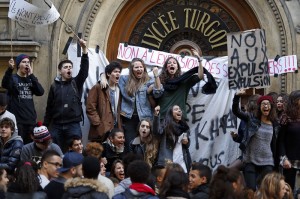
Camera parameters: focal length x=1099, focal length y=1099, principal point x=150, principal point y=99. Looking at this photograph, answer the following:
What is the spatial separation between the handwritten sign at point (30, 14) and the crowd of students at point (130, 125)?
55cm

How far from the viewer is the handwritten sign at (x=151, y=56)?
15.7 metres

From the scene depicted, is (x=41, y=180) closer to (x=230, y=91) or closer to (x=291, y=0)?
(x=230, y=91)

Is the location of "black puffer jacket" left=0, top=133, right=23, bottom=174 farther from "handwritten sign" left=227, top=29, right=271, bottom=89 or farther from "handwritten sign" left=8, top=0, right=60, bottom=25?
"handwritten sign" left=227, top=29, right=271, bottom=89

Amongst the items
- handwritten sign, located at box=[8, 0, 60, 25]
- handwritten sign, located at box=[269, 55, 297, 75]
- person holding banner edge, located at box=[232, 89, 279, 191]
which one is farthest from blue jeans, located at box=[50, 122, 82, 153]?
handwritten sign, located at box=[269, 55, 297, 75]

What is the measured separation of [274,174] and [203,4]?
6207 millimetres

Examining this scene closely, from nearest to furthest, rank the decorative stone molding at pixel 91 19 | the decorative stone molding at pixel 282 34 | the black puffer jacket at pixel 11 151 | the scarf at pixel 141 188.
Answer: the scarf at pixel 141 188 → the black puffer jacket at pixel 11 151 → the decorative stone molding at pixel 282 34 → the decorative stone molding at pixel 91 19

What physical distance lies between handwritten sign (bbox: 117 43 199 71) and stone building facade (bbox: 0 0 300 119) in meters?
0.41

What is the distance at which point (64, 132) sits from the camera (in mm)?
14188

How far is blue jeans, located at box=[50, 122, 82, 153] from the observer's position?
14.1 meters

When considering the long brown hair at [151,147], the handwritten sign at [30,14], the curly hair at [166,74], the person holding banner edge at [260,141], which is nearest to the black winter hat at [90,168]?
the long brown hair at [151,147]

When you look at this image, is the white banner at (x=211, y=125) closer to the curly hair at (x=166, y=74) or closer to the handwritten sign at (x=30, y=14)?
the curly hair at (x=166, y=74)

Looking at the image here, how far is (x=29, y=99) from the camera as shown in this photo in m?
14.4

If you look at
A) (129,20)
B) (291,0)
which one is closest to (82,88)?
(129,20)

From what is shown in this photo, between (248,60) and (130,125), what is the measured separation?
1.77 m
